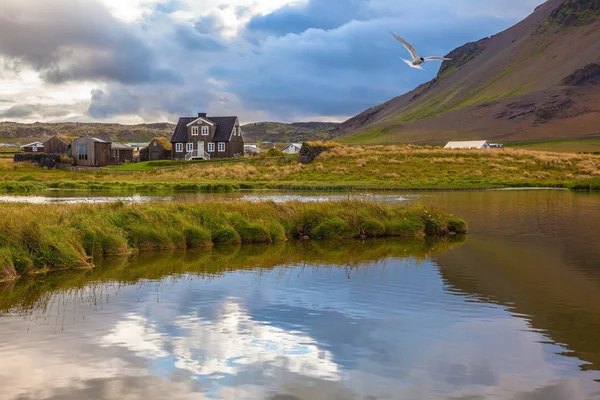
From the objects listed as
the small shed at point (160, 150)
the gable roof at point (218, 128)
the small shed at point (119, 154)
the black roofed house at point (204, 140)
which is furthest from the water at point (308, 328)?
the small shed at point (160, 150)

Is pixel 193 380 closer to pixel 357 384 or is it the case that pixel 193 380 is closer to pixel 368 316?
pixel 357 384

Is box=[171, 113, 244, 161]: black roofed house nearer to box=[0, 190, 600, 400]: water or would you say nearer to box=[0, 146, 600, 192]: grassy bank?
box=[0, 146, 600, 192]: grassy bank

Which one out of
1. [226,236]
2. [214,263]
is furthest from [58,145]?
[214,263]

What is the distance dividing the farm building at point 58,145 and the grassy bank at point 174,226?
3151 inches

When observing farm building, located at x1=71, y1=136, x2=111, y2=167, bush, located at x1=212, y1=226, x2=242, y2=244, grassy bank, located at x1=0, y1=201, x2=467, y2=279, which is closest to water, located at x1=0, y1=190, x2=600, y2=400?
grassy bank, located at x1=0, y1=201, x2=467, y2=279

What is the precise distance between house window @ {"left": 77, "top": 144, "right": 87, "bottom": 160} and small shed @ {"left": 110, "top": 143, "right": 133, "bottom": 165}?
13.0 feet

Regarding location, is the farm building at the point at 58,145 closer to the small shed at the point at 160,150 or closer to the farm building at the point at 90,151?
the farm building at the point at 90,151

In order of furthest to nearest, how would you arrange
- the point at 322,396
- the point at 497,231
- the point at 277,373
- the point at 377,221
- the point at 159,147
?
the point at 159,147, the point at 497,231, the point at 377,221, the point at 277,373, the point at 322,396

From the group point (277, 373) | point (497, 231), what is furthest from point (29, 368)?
point (497, 231)

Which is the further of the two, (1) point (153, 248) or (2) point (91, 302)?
(1) point (153, 248)

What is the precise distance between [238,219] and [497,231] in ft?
41.4

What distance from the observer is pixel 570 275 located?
1955 centimetres

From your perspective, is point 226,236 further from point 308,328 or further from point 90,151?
point 90,151

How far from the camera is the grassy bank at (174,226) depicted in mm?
19297
